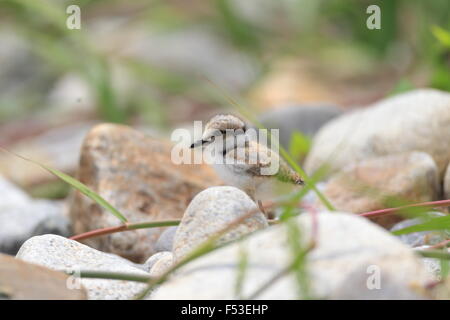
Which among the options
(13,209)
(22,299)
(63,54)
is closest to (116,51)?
(63,54)

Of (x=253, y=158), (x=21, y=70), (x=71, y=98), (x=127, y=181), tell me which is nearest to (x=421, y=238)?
(x=253, y=158)

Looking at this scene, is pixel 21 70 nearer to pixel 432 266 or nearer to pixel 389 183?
pixel 389 183

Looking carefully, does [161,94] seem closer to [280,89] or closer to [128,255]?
[280,89]

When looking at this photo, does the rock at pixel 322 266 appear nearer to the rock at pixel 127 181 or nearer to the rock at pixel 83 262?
Result: the rock at pixel 83 262

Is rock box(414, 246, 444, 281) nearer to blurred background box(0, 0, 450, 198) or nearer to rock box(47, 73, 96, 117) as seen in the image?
blurred background box(0, 0, 450, 198)

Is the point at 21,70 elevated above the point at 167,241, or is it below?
above

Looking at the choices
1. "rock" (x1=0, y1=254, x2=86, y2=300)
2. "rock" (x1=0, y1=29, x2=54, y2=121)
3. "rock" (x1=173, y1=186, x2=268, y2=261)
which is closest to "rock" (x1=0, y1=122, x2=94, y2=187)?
"rock" (x1=0, y1=29, x2=54, y2=121)
